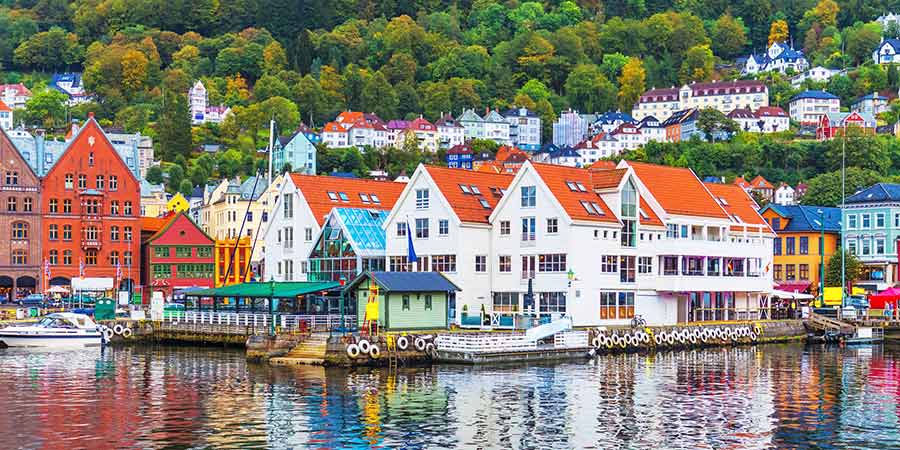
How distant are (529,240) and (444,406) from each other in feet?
99.3

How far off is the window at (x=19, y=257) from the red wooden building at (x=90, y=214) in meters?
1.64

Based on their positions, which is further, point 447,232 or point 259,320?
point 447,232

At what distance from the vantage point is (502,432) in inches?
1704

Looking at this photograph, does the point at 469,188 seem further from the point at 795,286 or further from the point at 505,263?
the point at 795,286

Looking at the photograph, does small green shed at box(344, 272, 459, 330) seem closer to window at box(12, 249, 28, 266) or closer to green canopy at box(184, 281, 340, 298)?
green canopy at box(184, 281, 340, 298)

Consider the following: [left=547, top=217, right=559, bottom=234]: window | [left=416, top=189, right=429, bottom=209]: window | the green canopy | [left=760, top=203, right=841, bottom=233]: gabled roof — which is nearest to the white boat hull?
the green canopy

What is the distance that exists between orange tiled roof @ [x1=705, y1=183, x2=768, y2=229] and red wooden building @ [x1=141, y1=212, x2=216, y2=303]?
51773 mm

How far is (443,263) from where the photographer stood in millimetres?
80188

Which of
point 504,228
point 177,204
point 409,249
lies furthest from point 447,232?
point 177,204

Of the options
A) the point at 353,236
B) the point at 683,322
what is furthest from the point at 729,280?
the point at 353,236

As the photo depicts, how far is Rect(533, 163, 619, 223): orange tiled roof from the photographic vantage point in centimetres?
7700

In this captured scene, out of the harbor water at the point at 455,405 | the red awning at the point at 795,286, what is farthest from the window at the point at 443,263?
the red awning at the point at 795,286

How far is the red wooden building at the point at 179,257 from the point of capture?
121 meters

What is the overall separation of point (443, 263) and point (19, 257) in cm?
5382
